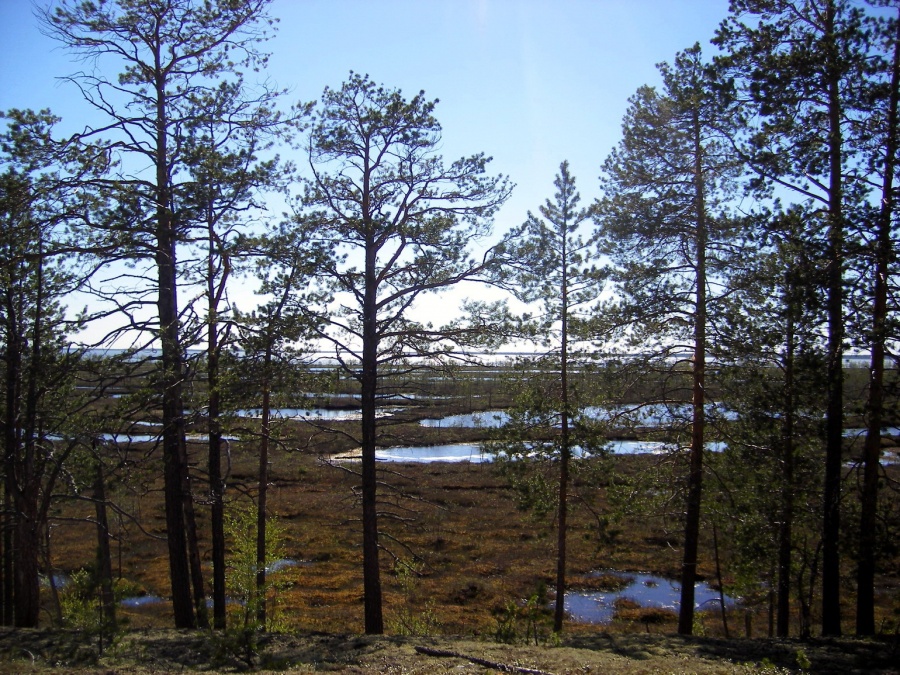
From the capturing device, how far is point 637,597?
824 inches

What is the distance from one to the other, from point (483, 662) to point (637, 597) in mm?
16154

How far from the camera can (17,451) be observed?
32.7 feet

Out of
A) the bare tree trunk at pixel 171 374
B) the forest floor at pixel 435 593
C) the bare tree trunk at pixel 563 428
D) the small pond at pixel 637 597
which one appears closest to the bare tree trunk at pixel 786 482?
the forest floor at pixel 435 593

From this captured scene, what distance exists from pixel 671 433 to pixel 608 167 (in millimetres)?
5158

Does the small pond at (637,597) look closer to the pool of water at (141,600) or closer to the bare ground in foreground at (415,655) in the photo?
the bare ground in foreground at (415,655)

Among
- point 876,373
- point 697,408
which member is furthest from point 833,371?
point 697,408

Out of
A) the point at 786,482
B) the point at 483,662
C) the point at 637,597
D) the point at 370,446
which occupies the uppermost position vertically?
the point at 370,446

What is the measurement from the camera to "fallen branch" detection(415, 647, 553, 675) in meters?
6.30

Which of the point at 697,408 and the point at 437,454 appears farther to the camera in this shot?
the point at 437,454

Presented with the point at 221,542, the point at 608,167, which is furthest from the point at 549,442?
the point at 221,542

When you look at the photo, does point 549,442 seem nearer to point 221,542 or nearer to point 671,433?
point 671,433

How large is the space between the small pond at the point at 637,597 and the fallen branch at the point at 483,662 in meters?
12.1

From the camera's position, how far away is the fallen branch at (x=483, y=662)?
6.30m

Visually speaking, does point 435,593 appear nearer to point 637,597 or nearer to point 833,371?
point 637,597
